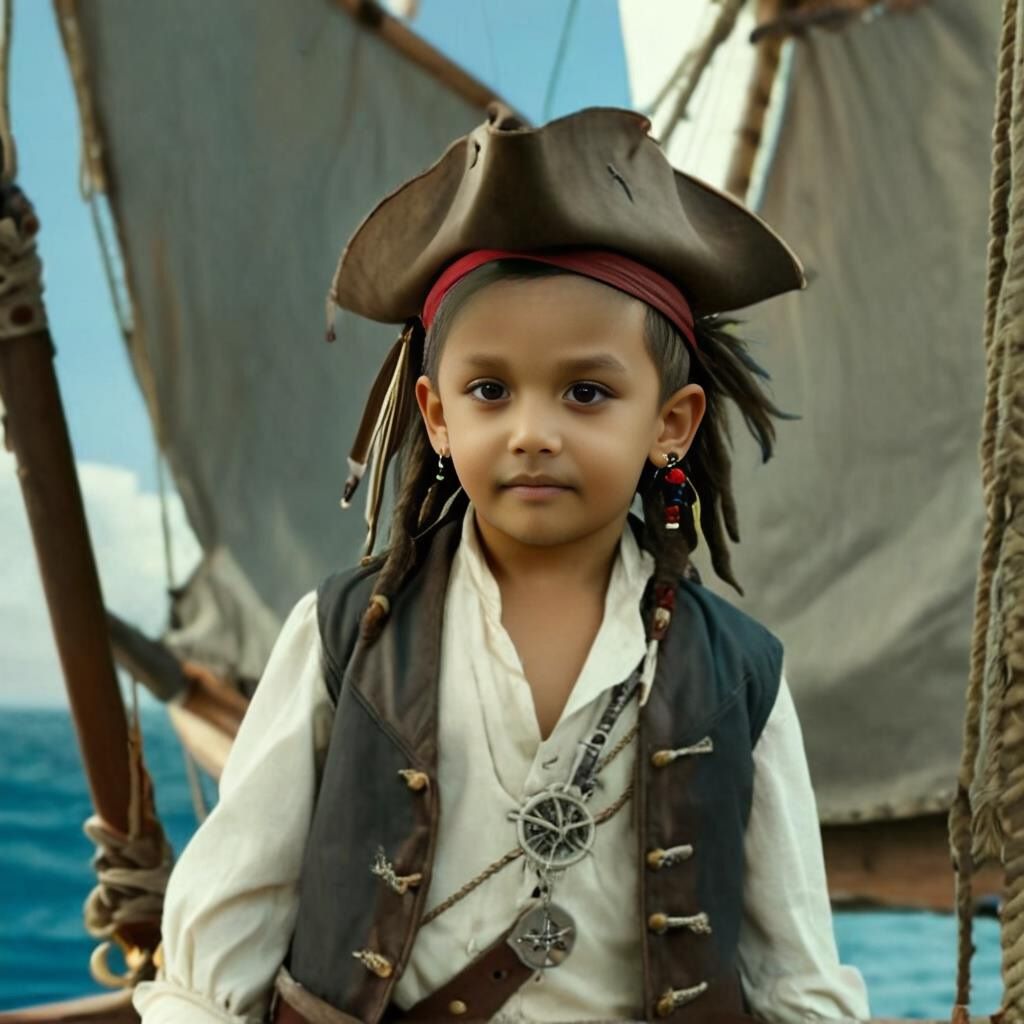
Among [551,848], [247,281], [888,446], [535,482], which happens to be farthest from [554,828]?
[247,281]

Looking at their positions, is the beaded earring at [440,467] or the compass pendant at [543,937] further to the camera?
the beaded earring at [440,467]

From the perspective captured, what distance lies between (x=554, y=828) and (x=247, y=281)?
3111mm

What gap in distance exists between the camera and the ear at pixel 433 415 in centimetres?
120

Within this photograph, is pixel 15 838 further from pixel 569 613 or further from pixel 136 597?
pixel 569 613

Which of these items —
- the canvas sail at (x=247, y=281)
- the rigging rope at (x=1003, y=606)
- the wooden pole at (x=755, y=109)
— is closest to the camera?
the rigging rope at (x=1003, y=606)

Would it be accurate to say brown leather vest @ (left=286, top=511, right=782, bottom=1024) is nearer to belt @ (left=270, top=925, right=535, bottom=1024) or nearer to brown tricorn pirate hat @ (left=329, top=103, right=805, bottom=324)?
belt @ (left=270, top=925, right=535, bottom=1024)

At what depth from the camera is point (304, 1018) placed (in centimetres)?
111

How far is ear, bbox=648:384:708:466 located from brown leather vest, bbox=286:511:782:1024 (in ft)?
0.45

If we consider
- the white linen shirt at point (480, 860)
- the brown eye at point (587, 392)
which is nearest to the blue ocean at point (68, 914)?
the white linen shirt at point (480, 860)

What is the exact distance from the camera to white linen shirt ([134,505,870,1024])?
1123 millimetres

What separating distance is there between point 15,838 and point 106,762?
3361 mm

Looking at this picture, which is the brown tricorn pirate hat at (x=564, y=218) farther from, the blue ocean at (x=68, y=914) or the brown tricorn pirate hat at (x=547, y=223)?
the blue ocean at (x=68, y=914)

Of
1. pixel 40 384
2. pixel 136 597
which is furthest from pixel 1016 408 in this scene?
pixel 136 597

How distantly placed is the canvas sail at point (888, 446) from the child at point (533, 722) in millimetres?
2567
